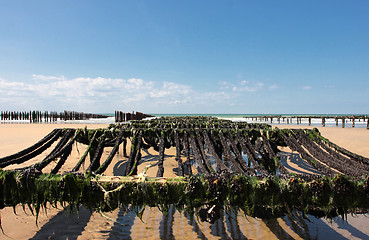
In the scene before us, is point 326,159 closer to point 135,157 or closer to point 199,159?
point 199,159

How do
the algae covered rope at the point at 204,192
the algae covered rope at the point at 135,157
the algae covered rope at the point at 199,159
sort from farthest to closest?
the algae covered rope at the point at 135,157, the algae covered rope at the point at 199,159, the algae covered rope at the point at 204,192

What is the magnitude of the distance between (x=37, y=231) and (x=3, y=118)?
52.1 meters

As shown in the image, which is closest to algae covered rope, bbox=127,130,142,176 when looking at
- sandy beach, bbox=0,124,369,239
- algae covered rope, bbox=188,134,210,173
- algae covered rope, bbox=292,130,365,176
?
sandy beach, bbox=0,124,369,239

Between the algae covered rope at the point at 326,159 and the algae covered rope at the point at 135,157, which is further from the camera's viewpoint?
the algae covered rope at the point at 135,157

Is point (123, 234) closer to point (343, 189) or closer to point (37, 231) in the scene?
point (37, 231)

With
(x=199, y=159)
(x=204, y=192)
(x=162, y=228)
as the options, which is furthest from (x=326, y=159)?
(x=162, y=228)

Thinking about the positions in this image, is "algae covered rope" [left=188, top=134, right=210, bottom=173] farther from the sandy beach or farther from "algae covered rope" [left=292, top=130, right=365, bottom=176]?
"algae covered rope" [left=292, top=130, right=365, bottom=176]

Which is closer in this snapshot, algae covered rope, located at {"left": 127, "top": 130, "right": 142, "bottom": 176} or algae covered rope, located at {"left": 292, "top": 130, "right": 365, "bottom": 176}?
algae covered rope, located at {"left": 292, "top": 130, "right": 365, "bottom": 176}

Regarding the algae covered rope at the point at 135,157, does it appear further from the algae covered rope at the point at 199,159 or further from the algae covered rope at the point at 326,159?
the algae covered rope at the point at 326,159

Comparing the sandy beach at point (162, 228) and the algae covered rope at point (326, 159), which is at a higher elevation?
the algae covered rope at point (326, 159)

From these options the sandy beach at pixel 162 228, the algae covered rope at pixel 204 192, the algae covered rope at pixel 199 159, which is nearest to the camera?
the algae covered rope at pixel 204 192

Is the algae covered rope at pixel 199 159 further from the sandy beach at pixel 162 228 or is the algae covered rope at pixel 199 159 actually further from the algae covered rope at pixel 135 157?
the algae covered rope at pixel 135 157

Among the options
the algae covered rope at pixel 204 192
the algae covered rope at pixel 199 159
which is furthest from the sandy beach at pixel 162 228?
the algae covered rope at pixel 204 192

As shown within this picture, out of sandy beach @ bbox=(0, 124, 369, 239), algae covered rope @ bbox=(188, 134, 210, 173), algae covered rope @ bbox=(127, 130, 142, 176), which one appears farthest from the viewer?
algae covered rope @ bbox=(127, 130, 142, 176)
